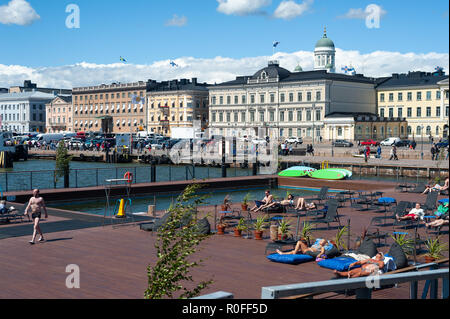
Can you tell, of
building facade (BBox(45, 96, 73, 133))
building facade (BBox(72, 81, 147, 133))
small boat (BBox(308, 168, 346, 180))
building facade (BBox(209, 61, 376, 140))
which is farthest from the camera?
building facade (BBox(45, 96, 73, 133))

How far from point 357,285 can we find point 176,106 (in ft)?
355

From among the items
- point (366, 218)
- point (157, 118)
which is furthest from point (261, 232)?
point (157, 118)

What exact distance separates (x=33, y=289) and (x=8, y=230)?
7286 millimetres

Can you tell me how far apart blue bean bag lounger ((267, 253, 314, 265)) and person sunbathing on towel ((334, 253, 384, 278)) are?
1679 mm

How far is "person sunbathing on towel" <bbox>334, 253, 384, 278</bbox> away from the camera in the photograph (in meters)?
11.1

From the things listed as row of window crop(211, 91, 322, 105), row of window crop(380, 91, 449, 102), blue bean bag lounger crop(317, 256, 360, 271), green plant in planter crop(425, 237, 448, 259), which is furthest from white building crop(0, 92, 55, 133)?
green plant in planter crop(425, 237, 448, 259)

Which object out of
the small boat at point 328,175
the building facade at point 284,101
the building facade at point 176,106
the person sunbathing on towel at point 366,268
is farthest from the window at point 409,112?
the person sunbathing on towel at point 366,268

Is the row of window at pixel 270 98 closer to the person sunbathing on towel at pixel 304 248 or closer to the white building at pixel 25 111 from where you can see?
the white building at pixel 25 111

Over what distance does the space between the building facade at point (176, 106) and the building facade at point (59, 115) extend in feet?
89.1

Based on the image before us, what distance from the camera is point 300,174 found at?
38.1 m

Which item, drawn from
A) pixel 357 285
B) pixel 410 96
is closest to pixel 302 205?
pixel 357 285

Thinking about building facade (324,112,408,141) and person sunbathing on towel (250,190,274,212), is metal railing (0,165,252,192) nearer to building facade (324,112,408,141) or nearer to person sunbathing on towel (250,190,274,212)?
person sunbathing on towel (250,190,274,212)

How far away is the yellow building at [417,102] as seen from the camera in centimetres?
9112

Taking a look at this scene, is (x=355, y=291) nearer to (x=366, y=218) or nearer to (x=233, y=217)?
(x=233, y=217)
